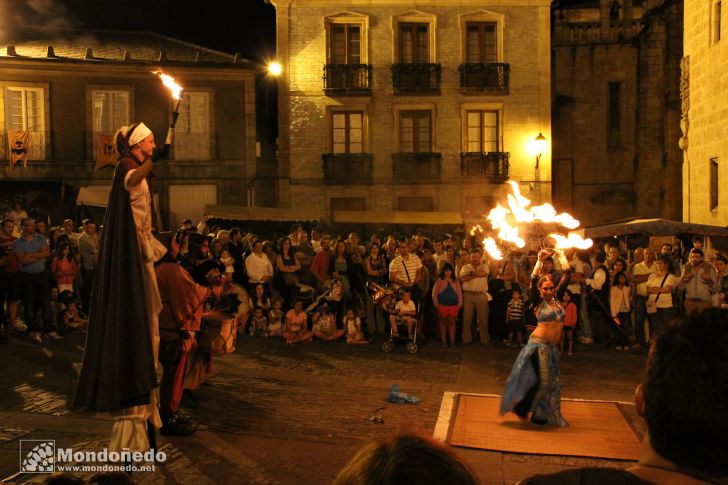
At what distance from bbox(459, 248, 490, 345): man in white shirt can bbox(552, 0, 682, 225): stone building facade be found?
17278 mm

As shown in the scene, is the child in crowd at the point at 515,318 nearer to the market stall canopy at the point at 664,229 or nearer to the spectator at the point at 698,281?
the spectator at the point at 698,281

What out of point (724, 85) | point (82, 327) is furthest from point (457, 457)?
point (724, 85)

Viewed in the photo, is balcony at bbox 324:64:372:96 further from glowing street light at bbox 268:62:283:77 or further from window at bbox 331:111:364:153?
glowing street light at bbox 268:62:283:77

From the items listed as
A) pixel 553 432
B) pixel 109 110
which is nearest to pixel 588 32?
pixel 109 110

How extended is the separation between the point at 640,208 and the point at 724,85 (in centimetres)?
1215

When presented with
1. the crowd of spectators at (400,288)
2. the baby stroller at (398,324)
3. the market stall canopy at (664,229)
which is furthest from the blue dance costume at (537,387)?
the market stall canopy at (664,229)

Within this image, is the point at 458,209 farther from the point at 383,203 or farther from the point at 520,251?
the point at 520,251

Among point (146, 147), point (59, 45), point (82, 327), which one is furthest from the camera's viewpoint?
point (59, 45)

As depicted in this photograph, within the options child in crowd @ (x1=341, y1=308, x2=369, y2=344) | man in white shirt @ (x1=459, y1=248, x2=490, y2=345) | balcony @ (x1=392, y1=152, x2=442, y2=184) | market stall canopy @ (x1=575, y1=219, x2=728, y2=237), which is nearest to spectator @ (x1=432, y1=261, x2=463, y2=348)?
man in white shirt @ (x1=459, y1=248, x2=490, y2=345)

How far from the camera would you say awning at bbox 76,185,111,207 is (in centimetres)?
2291

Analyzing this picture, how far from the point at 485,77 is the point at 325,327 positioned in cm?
1546

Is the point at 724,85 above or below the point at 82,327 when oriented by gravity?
above

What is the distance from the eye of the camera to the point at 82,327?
42.4 feet

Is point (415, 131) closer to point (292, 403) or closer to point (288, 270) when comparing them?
point (288, 270)
